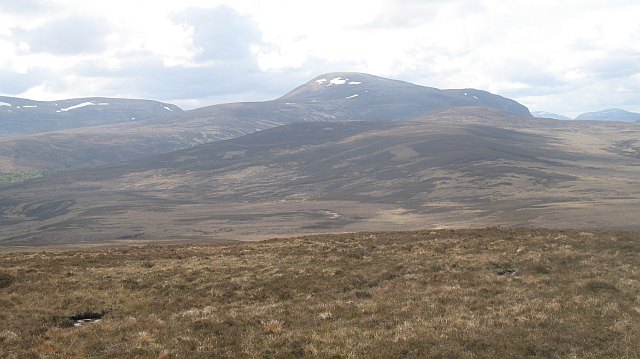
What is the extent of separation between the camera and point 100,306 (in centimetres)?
2341

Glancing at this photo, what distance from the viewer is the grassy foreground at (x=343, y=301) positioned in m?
16.5

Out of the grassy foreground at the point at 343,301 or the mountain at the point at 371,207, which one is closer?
the grassy foreground at the point at 343,301

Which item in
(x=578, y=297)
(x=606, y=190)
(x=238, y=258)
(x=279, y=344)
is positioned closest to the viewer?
(x=279, y=344)

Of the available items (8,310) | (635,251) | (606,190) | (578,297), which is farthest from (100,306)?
(606,190)

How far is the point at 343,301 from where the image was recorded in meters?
22.8

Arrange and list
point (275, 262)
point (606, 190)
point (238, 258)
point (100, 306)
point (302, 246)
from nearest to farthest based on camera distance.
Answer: point (100, 306)
point (275, 262)
point (238, 258)
point (302, 246)
point (606, 190)

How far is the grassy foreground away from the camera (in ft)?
54.1

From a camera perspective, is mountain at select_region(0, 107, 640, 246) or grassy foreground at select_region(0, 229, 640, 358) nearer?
grassy foreground at select_region(0, 229, 640, 358)

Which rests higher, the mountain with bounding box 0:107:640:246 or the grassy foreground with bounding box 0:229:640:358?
the grassy foreground with bounding box 0:229:640:358

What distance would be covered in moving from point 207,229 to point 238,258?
83.1 meters

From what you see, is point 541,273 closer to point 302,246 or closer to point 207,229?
point 302,246

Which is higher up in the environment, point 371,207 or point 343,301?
point 343,301

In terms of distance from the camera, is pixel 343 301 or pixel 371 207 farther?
pixel 371 207

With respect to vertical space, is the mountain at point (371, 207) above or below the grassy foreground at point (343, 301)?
below
